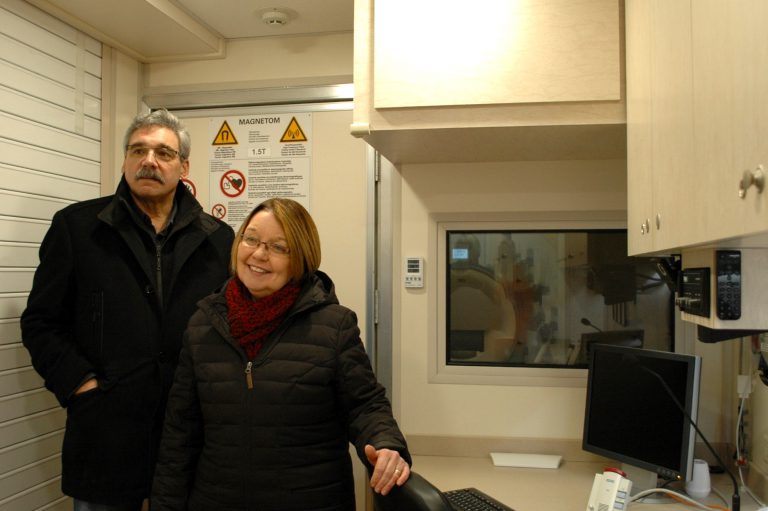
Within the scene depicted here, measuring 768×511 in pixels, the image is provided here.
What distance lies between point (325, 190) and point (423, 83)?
0.87 m

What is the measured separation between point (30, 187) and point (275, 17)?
3.46 ft

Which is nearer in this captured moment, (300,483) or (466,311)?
(300,483)

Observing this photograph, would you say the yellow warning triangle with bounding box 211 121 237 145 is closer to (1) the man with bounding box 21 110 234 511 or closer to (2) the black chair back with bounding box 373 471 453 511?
(1) the man with bounding box 21 110 234 511

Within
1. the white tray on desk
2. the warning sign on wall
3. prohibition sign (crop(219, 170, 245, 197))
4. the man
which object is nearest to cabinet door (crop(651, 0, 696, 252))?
the white tray on desk

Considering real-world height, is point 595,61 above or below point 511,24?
below

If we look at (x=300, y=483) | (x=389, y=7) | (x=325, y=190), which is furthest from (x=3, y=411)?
(x=389, y=7)

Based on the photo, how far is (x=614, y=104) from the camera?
1.58m

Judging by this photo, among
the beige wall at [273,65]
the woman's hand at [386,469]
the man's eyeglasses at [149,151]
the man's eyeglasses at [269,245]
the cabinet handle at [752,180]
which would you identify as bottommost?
the woman's hand at [386,469]

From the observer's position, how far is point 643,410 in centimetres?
172

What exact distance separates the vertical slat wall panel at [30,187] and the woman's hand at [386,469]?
1.34 meters

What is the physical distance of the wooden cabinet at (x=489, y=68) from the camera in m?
1.58

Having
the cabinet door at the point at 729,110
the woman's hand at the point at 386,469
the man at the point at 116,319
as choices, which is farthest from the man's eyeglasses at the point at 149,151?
the cabinet door at the point at 729,110

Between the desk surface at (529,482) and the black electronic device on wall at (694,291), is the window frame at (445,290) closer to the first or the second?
the desk surface at (529,482)

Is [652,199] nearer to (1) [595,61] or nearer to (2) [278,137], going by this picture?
(1) [595,61]
